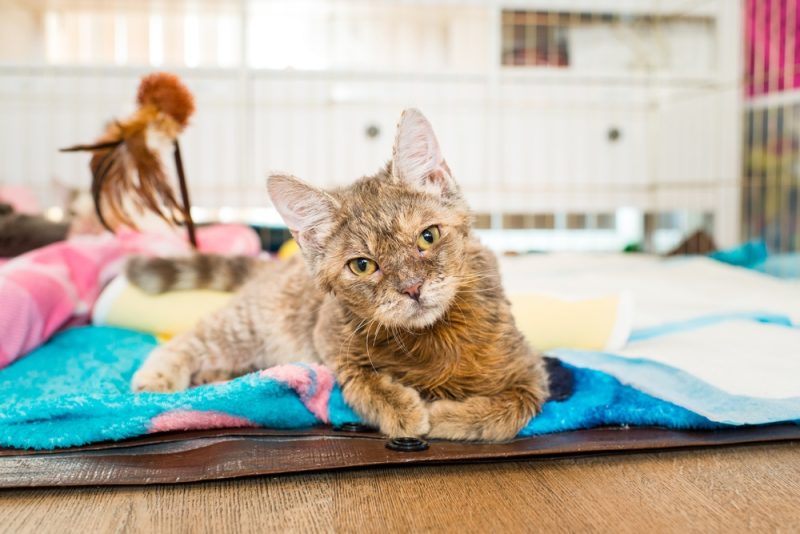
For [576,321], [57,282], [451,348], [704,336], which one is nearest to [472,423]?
[451,348]

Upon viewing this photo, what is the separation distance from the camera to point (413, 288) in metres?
0.96

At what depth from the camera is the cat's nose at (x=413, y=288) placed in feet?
3.16

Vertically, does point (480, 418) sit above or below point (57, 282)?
below

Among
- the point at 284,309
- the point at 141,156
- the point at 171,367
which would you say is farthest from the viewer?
the point at 141,156

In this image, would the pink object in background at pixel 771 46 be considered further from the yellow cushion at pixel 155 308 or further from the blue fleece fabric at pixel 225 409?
the yellow cushion at pixel 155 308

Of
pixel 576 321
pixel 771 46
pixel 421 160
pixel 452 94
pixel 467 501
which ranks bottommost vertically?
pixel 467 501

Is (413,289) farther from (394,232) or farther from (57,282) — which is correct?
(57,282)

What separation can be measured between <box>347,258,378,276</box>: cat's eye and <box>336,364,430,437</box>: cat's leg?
168 mm

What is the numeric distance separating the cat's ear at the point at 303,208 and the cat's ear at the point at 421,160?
4.8 inches

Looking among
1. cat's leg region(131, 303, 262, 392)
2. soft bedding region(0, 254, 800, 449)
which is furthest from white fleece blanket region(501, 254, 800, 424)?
cat's leg region(131, 303, 262, 392)

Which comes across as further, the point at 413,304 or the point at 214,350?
the point at 214,350

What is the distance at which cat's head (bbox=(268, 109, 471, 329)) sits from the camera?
3.23 ft

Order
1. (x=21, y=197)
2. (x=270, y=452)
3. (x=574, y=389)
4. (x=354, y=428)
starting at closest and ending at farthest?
(x=270, y=452), (x=354, y=428), (x=574, y=389), (x=21, y=197)

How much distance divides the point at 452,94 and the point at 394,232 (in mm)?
2510
